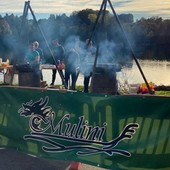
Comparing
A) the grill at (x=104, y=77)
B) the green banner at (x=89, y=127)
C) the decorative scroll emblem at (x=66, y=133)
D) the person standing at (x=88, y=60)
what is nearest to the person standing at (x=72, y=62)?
the person standing at (x=88, y=60)

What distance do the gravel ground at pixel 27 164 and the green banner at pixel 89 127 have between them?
25 cm

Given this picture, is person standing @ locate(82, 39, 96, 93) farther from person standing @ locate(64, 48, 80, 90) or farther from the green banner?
the green banner

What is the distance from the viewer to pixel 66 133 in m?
4.48

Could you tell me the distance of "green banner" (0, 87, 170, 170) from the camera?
401 centimetres

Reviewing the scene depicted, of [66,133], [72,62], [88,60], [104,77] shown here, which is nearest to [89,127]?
[66,133]

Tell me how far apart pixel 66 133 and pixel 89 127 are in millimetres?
350

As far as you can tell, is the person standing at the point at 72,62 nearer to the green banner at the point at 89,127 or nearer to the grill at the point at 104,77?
the grill at the point at 104,77

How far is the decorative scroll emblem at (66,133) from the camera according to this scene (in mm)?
4215

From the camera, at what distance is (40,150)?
185 inches

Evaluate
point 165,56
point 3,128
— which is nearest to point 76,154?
point 3,128

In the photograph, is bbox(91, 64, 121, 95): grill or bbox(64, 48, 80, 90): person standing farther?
bbox(64, 48, 80, 90): person standing

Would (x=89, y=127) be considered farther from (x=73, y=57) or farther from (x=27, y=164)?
(x=73, y=57)

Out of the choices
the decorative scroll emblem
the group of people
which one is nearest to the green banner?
the decorative scroll emblem

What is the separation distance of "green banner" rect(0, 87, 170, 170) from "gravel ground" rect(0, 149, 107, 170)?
254 mm
